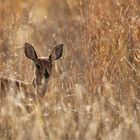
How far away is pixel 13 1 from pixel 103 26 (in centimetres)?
315

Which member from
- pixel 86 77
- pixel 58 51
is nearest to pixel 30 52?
pixel 58 51

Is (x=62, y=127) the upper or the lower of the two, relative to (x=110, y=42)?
lower

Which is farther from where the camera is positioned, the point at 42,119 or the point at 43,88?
the point at 43,88

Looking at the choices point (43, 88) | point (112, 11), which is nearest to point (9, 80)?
point (43, 88)

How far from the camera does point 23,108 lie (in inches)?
206

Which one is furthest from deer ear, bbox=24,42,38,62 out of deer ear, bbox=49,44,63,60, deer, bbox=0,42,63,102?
deer ear, bbox=49,44,63,60

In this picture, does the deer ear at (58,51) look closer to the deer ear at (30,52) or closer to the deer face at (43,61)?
the deer face at (43,61)

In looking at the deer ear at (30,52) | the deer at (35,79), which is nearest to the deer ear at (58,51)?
the deer at (35,79)

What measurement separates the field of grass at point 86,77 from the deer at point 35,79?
68mm

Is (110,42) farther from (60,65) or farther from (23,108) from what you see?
(23,108)

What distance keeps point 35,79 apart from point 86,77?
573 millimetres

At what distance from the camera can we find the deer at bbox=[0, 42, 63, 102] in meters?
6.21

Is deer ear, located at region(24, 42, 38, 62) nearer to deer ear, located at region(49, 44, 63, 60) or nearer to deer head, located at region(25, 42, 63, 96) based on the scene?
deer head, located at region(25, 42, 63, 96)

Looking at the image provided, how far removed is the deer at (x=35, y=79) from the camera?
20.4 ft
